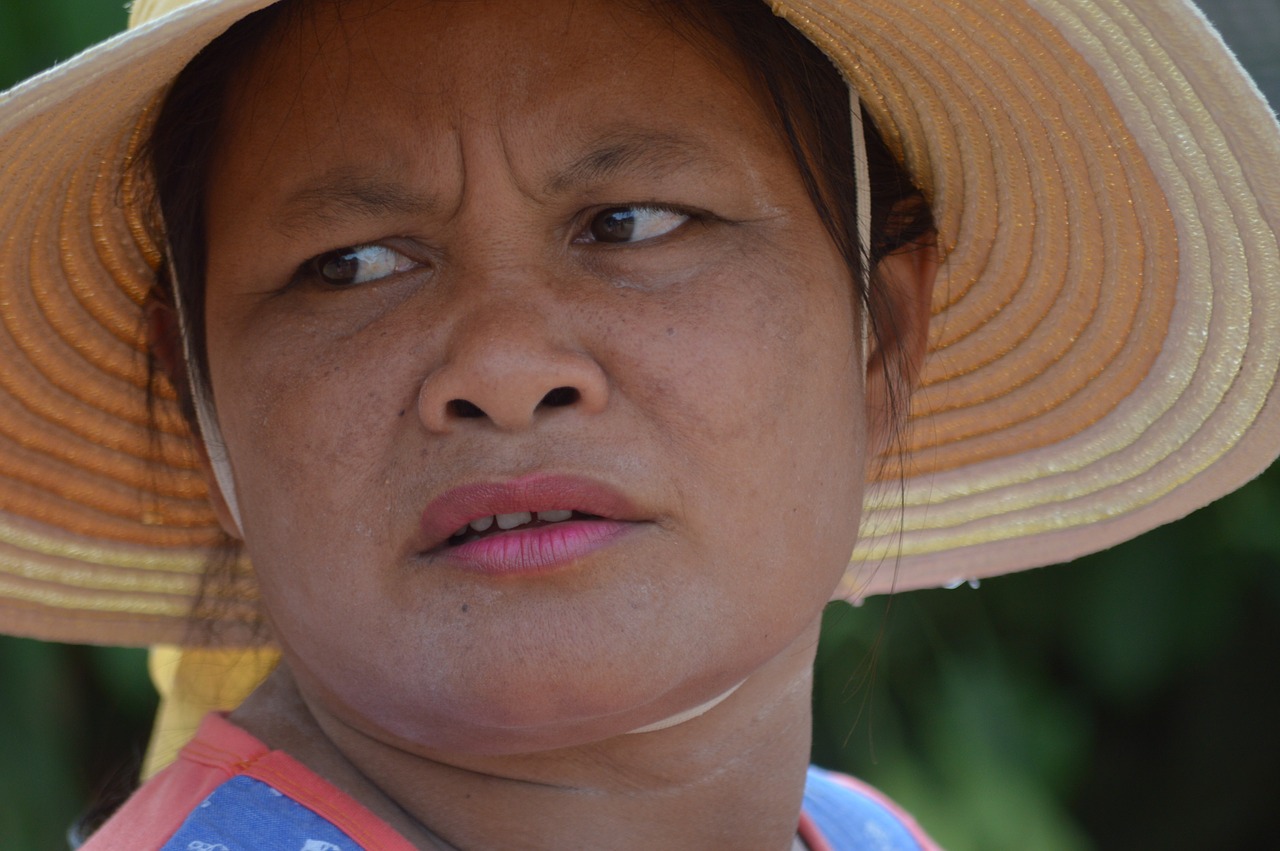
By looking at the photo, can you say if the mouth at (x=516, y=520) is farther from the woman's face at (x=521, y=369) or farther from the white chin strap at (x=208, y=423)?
the white chin strap at (x=208, y=423)

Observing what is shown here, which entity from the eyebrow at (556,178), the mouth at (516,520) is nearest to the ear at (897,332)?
the eyebrow at (556,178)

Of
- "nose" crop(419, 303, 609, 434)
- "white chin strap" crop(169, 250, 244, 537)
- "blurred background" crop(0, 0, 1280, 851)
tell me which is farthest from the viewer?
"blurred background" crop(0, 0, 1280, 851)

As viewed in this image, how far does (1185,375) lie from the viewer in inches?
63.0

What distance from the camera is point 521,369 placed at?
1124mm

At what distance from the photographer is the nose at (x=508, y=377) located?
3.70ft

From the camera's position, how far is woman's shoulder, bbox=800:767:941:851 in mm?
1678

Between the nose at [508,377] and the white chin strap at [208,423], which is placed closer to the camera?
the nose at [508,377]

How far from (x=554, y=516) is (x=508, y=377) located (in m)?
0.13

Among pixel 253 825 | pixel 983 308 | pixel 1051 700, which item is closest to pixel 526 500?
pixel 253 825

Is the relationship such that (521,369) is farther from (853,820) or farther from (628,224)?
(853,820)

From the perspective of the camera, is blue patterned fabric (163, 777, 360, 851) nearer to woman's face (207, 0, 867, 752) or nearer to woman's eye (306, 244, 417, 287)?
woman's face (207, 0, 867, 752)

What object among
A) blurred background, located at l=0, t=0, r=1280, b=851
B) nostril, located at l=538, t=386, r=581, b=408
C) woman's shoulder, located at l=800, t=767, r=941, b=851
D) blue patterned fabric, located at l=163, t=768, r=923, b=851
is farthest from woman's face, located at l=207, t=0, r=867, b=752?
blurred background, located at l=0, t=0, r=1280, b=851

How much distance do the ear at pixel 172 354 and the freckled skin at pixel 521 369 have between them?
22cm

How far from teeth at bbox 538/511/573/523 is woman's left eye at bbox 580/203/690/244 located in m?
0.25
